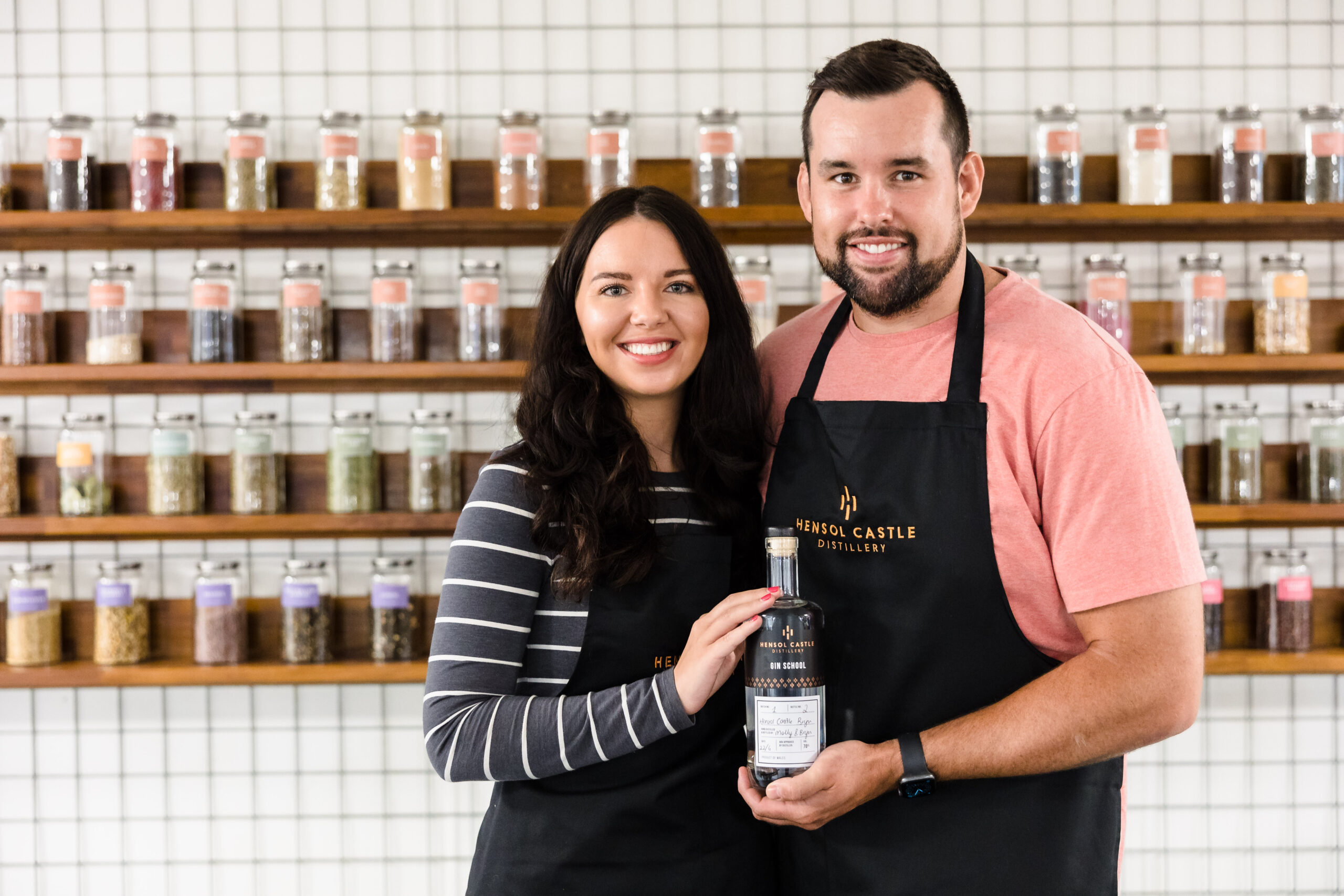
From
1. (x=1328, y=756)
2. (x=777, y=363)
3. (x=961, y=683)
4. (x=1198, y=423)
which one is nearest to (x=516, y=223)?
(x=777, y=363)

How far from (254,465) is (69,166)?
813mm

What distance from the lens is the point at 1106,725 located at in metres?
1.15

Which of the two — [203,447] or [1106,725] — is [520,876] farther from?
[203,447]

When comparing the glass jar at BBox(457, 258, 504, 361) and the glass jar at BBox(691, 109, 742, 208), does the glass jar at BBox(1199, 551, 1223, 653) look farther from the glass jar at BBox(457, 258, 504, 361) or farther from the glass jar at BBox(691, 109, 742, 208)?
the glass jar at BBox(457, 258, 504, 361)

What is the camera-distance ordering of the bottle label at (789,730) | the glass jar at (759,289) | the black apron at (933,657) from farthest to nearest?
the glass jar at (759,289), the black apron at (933,657), the bottle label at (789,730)

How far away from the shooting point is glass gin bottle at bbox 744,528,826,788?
1.12 metres

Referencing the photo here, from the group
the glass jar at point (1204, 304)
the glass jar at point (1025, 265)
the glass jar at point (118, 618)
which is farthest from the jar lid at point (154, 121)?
the glass jar at point (1204, 304)

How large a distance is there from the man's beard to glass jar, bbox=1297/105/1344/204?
4.91ft

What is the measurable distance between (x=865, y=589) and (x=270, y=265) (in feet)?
6.08

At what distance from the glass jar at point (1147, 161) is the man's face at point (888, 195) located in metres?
1.20

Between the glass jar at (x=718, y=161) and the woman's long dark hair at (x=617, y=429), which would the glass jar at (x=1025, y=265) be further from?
the woman's long dark hair at (x=617, y=429)

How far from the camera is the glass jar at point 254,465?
224 cm

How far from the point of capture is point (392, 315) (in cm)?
223

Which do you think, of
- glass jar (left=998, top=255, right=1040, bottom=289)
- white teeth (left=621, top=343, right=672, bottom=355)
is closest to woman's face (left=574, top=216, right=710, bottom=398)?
white teeth (left=621, top=343, right=672, bottom=355)
